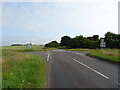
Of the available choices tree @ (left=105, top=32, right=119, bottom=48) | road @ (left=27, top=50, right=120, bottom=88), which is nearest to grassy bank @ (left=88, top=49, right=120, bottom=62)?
road @ (left=27, top=50, right=120, bottom=88)

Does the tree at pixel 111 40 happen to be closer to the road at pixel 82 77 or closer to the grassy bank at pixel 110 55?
the grassy bank at pixel 110 55

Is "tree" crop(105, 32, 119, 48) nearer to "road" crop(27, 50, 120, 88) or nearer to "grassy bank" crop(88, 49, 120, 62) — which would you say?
"grassy bank" crop(88, 49, 120, 62)

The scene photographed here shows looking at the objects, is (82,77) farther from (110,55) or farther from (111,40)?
(111,40)

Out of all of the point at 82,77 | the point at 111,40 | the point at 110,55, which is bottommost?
the point at 82,77

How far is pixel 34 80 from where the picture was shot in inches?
336

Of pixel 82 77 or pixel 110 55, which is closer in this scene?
pixel 82 77

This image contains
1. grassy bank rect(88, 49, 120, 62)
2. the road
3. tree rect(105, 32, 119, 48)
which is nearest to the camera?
the road

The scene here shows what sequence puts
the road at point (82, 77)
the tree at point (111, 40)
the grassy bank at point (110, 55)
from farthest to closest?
1. the tree at point (111, 40)
2. the grassy bank at point (110, 55)
3. the road at point (82, 77)

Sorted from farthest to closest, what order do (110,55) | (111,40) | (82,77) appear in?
(111,40)
(110,55)
(82,77)

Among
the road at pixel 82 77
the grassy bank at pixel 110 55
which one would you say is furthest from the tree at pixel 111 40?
the road at pixel 82 77

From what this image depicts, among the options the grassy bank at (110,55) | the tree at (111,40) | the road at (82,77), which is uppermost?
the tree at (111,40)

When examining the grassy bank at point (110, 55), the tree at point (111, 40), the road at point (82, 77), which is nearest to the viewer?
the road at point (82, 77)

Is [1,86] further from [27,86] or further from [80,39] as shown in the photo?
[80,39]

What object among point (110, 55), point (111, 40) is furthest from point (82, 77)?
point (111, 40)
